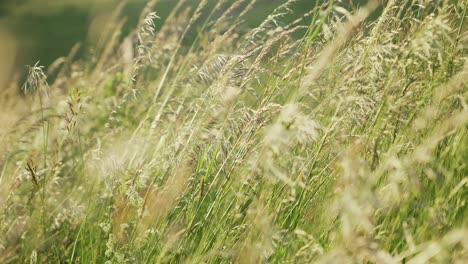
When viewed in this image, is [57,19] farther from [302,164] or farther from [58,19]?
[302,164]

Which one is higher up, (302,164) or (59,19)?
(59,19)

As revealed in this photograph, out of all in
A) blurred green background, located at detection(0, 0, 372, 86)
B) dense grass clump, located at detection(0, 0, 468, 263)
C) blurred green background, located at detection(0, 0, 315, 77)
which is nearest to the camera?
dense grass clump, located at detection(0, 0, 468, 263)

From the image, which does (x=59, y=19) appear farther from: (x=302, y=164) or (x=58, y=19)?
(x=302, y=164)

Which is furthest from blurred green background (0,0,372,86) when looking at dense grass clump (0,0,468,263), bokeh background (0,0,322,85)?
dense grass clump (0,0,468,263)

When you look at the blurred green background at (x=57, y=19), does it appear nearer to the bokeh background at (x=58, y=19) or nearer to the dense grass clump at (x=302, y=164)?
the bokeh background at (x=58, y=19)

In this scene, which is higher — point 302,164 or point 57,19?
point 57,19

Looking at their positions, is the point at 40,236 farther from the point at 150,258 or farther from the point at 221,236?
the point at 221,236

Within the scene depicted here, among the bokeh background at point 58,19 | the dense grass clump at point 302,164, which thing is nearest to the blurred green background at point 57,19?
the bokeh background at point 58,19

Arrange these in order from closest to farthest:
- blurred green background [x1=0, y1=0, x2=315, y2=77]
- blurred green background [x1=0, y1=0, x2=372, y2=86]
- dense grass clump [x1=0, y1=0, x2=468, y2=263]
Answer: dense grass clump [x1=0, y1=0, x2=468, y2=263]
blurred green background [x1=0, y1=0, x2=372, y2=86]
blurred green background [x1=0, y1=0, x2=315, y2=77]

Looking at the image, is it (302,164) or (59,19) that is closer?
(302,164)

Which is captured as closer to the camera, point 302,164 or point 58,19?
point 302,164

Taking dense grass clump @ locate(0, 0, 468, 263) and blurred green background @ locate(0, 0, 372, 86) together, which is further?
blurred green background @ locate(0, 0, 372, 86)

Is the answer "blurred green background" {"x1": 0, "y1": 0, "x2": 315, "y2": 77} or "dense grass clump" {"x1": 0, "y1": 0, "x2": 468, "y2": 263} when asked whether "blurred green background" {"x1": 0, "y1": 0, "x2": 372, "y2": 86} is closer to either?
"blurred green background" {"x1": 0, "y1": 0, "x2": 315, "y2": 77}

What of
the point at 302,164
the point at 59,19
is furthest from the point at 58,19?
the point at 302,164
